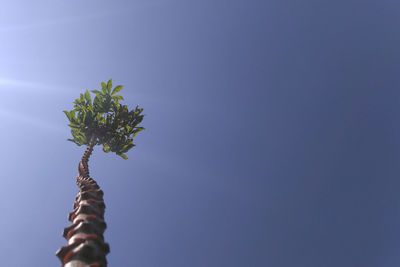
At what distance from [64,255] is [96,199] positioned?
1.55 metres

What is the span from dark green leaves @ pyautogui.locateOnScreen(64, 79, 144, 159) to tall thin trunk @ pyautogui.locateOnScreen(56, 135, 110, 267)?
6.77 m

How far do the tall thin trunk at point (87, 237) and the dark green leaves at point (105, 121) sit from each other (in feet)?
22.2

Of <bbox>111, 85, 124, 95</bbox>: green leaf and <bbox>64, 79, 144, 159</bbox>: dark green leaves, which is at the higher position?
<bbox>111, 85, 124, 95</bbox>: green leaf

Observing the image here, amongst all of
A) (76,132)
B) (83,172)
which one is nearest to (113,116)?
(76,132)

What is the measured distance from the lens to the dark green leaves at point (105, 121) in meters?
10.8

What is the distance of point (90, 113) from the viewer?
1091cm

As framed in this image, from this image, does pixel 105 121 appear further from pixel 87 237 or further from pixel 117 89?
pixel 87 237

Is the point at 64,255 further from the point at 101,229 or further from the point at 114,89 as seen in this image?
the point at 114,89

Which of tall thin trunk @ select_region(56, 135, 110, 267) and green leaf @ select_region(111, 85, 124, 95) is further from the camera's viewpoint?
green leaf @ select_region(111, 85, 124, 95)

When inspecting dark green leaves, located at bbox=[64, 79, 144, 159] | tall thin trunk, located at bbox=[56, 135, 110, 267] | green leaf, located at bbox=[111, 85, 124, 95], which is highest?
green leaf, located at bbox=[111, 85, 124, 95]

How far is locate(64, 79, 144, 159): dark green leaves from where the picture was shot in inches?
424


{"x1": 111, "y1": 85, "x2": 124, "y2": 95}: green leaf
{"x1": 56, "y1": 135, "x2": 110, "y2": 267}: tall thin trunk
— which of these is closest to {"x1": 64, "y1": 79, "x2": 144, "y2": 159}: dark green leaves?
{"x1": 111, "y1": 85, "x2": 124, "y2": 95}: green leaf

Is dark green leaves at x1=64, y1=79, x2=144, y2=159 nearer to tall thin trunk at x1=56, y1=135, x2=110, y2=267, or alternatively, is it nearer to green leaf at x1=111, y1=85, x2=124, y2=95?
green leaf at x1=111, y1=85, x2=124, y2=95

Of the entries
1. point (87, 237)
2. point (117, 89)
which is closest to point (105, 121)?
point (117, 89)
